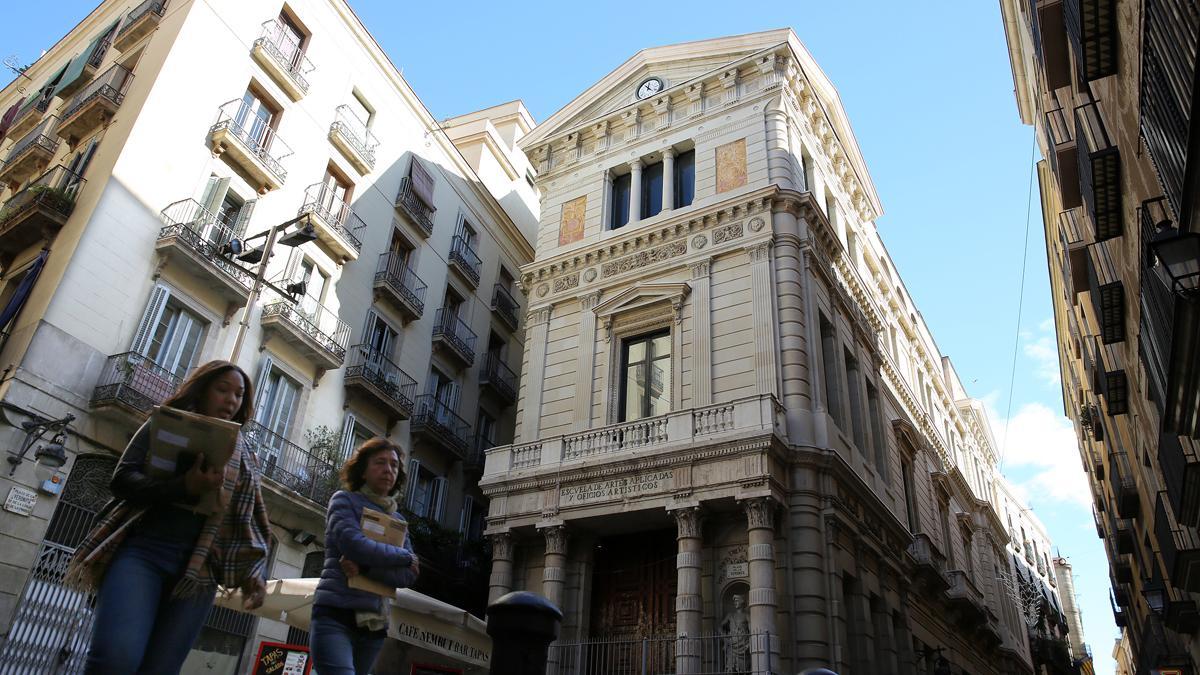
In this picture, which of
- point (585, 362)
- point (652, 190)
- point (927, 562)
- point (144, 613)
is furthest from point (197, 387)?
point (927, 562)

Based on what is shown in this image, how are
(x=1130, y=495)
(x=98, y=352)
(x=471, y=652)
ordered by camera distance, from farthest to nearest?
(x=1130, y=495)
(x=98, y=352)
(x=471, y=652)

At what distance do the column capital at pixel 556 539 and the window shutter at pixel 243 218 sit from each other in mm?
9017

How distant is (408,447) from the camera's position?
21141 mm

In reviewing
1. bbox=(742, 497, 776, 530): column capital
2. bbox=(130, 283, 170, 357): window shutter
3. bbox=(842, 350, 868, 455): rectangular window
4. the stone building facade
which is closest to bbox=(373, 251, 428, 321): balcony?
the stone building facade

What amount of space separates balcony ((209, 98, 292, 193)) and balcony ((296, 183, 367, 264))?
1013 mm

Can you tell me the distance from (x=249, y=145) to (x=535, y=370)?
8.23 meters

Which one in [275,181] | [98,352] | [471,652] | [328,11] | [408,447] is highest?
[328,11]

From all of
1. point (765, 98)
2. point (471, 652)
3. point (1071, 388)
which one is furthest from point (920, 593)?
point (1071, 388)

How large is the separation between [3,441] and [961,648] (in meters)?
25.5

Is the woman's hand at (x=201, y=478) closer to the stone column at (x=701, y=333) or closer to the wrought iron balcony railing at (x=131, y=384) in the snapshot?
the wrought iron balcony railing at (x=131, y=384)

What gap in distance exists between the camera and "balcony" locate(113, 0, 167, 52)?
17891mm

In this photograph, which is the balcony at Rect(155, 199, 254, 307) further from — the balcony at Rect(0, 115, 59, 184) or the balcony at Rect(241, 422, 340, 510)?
the balcony at Rect(0, 115, 59, 184)

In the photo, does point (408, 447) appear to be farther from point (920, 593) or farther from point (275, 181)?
point (920, 593)

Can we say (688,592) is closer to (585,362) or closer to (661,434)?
(661,434)
